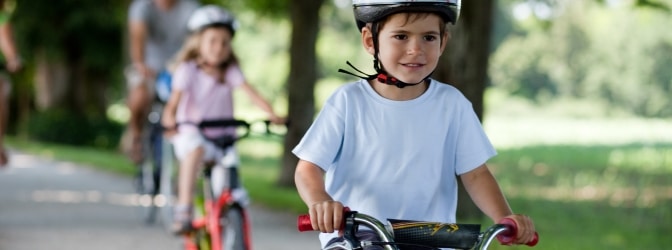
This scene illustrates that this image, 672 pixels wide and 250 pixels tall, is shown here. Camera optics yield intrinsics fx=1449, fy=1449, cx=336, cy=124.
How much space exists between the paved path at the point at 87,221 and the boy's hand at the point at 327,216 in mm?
6836

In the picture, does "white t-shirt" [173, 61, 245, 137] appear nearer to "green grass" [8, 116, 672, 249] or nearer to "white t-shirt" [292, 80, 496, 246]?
"green grass" [8, 116, 672, 249]

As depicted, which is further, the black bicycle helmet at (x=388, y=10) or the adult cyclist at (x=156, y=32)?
the adult cyclist at (x=156, y=32)

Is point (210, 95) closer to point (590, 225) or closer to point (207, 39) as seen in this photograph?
point (207, 39)

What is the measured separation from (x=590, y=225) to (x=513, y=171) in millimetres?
8423

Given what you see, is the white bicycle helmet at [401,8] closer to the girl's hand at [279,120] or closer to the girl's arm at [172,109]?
the girl's hand at [279,120]

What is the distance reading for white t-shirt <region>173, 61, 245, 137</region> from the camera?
26.5ft

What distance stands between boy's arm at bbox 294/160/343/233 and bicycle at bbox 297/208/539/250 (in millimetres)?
32

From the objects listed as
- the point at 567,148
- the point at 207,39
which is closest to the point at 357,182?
the point at 207,39

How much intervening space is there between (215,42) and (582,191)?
1119 centimetres

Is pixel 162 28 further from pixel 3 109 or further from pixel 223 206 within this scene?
pixel 223 206

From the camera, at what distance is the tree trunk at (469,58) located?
12.1 meters

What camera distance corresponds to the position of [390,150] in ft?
12.8

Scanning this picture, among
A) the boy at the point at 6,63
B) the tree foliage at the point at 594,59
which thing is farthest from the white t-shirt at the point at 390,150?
the tree foliage at the point at 594,59

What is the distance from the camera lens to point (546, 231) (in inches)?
484
